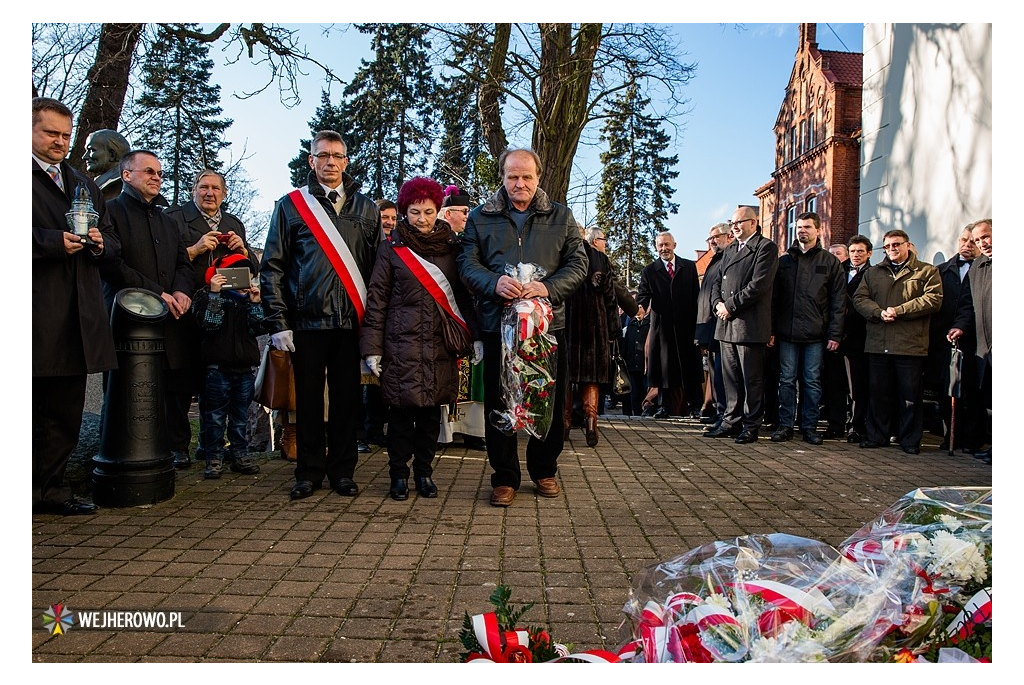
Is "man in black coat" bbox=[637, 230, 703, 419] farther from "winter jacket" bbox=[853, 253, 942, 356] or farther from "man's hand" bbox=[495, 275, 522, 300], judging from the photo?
"man's hand" bbox=[495, 275, 522, 300]

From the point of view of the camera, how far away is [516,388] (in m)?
4.72

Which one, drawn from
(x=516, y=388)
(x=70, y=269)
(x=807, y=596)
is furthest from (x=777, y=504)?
(x=70, y=269)

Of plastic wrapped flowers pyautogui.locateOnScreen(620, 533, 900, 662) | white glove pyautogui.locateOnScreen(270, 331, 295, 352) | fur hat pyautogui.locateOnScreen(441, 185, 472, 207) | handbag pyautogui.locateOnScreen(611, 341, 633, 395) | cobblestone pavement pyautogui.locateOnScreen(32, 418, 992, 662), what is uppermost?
fur hat pyautogui.locateOnScreen(441, 185, 472, 207)

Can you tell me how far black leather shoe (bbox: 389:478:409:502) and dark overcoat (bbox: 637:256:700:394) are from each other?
18.8 ft

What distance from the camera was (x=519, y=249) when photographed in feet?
16.0

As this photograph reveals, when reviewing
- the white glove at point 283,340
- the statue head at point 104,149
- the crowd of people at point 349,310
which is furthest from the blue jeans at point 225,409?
the statue head at point 104,149

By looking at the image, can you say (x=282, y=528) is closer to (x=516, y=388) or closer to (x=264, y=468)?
(x=516, y=388)

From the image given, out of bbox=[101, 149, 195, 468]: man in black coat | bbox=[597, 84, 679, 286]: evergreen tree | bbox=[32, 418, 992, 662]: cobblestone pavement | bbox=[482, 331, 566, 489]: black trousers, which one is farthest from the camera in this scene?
bbox=[597, 84, 679, 286]: evergreen tree

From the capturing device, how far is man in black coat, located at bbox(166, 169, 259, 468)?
5797 millimetres

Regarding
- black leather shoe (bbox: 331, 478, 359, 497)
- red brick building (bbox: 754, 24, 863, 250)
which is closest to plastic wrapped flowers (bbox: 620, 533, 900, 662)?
black leather shoe (bbox: 331, 478, 359, 497)

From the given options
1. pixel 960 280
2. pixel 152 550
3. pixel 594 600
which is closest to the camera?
pixel 594 600

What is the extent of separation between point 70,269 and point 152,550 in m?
1.76

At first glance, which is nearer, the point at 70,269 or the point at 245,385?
the point at 70,269

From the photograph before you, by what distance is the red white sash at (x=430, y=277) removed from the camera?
16.4 ft
